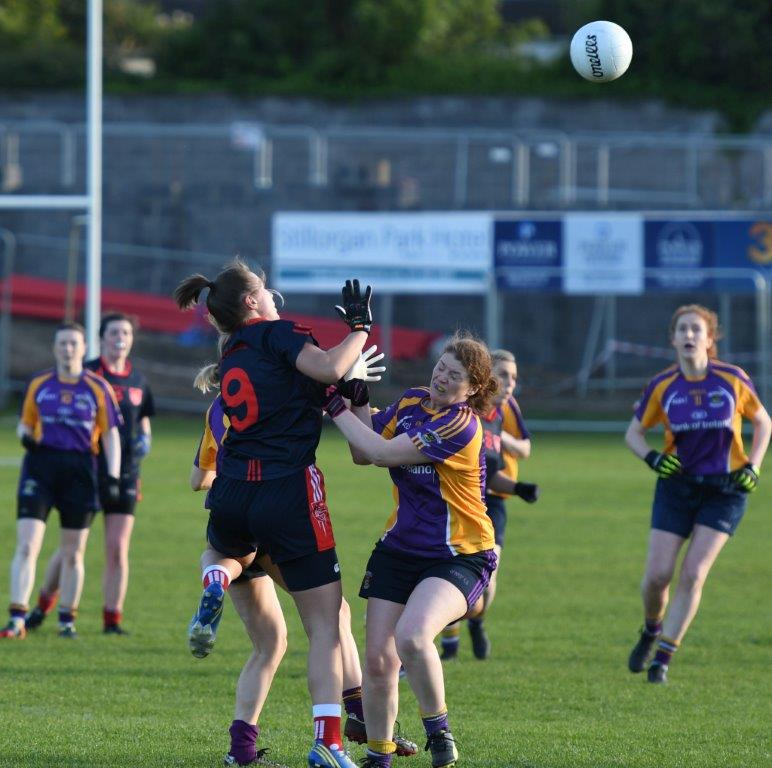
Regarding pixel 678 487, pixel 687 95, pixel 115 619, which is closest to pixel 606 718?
pixel 678 487

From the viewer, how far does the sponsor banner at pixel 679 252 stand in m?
24.5

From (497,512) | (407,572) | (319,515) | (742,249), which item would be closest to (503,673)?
(497,512)

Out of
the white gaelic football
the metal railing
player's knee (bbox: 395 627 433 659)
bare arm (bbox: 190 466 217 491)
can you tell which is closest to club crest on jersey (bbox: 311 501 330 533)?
player's knee (bbox: 395 627 433 659)

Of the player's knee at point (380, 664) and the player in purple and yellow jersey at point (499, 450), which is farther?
the player in purple and yellow jersey at point (499, 450)

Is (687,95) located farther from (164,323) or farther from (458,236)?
(164,323)

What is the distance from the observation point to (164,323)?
88.9ft

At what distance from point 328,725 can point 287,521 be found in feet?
2.64

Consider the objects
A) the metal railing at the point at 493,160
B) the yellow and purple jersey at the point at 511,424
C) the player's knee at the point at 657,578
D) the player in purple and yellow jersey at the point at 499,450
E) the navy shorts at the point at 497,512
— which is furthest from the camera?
the metal railing at the point at 493,160

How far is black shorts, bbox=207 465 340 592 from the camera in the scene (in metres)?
5.60

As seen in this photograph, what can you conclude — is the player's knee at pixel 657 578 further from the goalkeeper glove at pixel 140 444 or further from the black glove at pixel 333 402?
the goalkeeper glove at pixel 140 444

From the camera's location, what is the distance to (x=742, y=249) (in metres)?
24.5

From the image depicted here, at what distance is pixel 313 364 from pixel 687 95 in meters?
27.6

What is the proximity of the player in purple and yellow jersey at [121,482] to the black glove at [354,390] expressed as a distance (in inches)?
155

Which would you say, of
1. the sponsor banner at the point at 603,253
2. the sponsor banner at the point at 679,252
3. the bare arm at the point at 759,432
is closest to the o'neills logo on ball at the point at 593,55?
the bare arm at the point at 759,432
